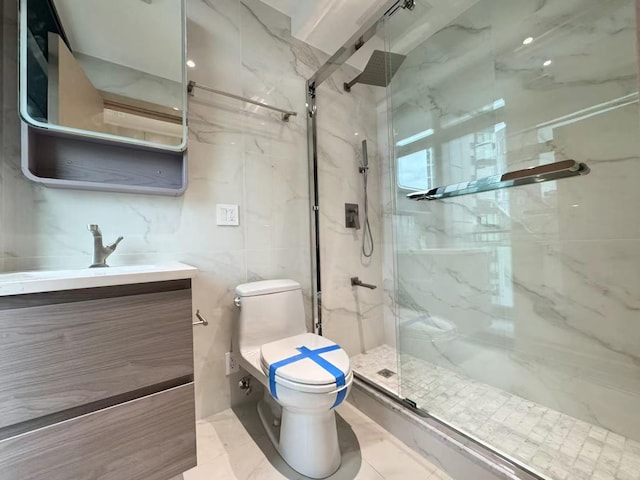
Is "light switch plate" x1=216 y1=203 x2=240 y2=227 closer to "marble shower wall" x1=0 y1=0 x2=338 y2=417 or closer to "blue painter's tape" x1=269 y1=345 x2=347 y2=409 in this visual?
"marble shower wall" x1=0 y1=0 x2=338 y2=417

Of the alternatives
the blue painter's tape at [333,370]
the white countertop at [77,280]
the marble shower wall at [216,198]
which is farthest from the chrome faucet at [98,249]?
the blue painter's tape at [333,370]

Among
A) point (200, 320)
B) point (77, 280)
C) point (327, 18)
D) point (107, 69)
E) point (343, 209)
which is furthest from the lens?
point (343, 209)

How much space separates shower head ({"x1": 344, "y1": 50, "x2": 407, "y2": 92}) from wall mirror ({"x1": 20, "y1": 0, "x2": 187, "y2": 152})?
108 cm

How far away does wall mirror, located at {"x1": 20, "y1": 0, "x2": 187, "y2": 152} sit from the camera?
3.09ft

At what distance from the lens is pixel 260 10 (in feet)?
4.92

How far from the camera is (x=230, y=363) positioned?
4.55 feet

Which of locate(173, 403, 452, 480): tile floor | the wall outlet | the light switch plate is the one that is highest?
the light switch plate

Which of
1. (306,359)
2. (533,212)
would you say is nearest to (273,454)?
(306,359)

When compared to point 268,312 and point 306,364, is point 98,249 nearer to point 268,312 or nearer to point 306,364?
point 268,312

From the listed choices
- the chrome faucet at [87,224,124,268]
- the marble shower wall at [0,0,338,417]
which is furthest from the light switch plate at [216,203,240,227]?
the chrome faucet at [87,224,124,268]

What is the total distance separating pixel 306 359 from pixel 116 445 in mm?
615

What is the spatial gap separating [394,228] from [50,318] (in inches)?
68.8

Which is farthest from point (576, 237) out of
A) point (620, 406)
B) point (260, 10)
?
point (260, 10)

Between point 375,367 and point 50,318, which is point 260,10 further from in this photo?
point 375,367
